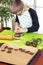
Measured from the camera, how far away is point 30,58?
155 cm

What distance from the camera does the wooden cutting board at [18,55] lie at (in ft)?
4.94

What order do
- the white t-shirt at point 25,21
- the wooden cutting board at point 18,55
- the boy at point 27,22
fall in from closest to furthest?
the wooden cutting board at point 18,55 < the boy at point 27,22 < the white t-shirt at point 25,21

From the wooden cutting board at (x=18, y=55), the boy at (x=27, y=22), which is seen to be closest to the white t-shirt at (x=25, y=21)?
the boy at (x=27, y=22)

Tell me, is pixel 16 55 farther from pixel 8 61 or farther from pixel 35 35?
pixel 35 35

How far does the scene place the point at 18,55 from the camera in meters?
1.58

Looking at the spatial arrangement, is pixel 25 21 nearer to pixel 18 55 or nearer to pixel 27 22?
pixel 27 22

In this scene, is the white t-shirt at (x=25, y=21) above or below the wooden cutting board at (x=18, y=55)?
above

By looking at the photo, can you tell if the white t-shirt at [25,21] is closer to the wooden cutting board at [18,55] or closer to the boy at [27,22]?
the boy at [27,22]

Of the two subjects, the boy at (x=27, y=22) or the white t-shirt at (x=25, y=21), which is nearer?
the boy at (x=27, y=22)

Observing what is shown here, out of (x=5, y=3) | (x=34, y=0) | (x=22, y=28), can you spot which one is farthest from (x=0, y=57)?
(x=34, y=0)

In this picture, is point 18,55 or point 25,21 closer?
point 18,55

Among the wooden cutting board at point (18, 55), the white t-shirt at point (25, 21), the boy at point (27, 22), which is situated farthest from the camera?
the white t-shirt at point (25, 21)

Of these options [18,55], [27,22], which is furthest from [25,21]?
[18,55]

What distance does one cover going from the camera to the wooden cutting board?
4.94 feet
